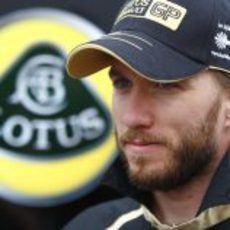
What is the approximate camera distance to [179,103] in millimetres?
1736

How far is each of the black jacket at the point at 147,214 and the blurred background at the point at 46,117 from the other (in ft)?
0.80

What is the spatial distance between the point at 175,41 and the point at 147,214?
43 cm

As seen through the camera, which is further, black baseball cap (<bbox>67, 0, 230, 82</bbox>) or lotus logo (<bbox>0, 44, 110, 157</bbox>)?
lotus logo (<bbox>0, 44, 110, 157</bbox>)

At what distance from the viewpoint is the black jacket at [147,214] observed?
5.70 feet

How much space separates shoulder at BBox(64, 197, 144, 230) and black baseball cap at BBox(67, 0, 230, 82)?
0.47 m

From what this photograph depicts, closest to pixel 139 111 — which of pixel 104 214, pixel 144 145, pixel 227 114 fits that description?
pixel 144 145

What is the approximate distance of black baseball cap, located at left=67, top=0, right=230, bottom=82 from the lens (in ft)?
5.68

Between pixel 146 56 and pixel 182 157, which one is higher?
pixel 146 56

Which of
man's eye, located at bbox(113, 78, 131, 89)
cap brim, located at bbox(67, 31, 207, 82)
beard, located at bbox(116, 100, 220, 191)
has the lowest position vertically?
beard, located at bbox(116, 100, 220, 191)

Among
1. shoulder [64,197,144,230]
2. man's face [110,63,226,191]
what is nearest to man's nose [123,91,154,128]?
man's face [110,63,226,191]

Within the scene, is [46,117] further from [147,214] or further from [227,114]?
[227,114]

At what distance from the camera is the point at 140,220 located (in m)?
1.99

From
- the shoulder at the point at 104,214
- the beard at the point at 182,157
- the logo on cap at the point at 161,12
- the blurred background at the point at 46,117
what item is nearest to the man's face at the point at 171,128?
the beard at the point at 182,157

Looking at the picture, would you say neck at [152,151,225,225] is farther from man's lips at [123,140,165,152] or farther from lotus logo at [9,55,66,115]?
A: lotus logo at [9,55,66,115]
